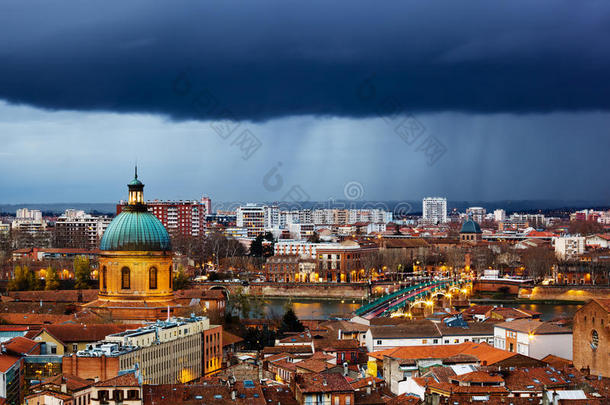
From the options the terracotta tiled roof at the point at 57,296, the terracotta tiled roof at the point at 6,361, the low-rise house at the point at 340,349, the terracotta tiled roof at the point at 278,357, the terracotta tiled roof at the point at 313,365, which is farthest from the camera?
the terracotta tiled roof at the point at 57,296

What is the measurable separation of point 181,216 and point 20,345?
59.3 m

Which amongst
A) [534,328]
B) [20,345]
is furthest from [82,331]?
[534,328]

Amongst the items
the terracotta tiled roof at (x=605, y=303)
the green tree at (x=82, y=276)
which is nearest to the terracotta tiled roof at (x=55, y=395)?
the terracotta tiled roof at (x=605, y=303)

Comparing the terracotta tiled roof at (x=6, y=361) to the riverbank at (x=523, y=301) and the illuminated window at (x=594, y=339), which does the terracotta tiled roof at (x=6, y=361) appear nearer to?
the illuminated window at (x=594, y=339)

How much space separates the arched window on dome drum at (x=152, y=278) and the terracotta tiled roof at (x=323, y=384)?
37.1 ft

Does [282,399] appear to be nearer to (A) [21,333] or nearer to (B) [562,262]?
(A) [21,333]

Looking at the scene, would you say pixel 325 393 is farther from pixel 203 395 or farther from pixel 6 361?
pixel 6 361

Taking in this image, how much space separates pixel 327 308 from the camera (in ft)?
147

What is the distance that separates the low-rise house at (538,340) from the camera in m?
23.5

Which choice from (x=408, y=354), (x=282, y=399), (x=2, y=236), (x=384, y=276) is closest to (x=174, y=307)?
(x=408, y=354)

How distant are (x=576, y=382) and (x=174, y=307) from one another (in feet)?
41.7

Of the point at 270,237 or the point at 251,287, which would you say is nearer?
the point at 251,287

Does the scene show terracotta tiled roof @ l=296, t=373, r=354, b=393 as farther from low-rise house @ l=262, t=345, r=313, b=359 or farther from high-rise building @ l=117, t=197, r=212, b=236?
high-rise building @ l=117, t=197, r=212, b=236

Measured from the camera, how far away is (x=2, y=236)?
70.8 meters
